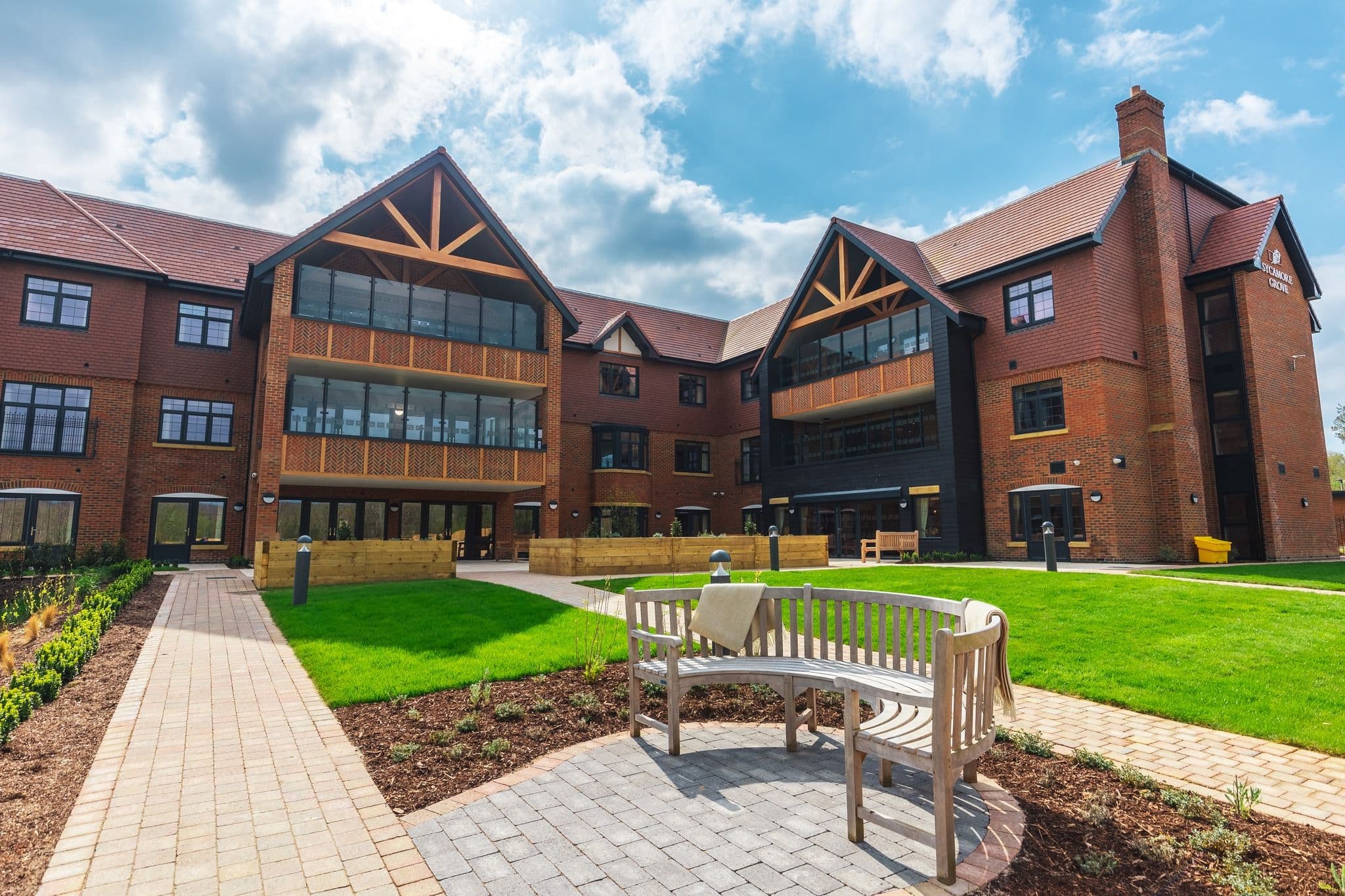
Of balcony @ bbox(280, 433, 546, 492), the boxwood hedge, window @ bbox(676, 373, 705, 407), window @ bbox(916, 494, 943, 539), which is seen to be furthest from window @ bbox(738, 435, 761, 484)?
the boxwood hedge

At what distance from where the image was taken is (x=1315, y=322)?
1014 inches

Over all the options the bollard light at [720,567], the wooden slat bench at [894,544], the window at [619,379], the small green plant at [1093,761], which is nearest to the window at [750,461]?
the window at [619,379]

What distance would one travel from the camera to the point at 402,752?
4.54 metres

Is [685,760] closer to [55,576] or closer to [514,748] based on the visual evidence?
[514,748]

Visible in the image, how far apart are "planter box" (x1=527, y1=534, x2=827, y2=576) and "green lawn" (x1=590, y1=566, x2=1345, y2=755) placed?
6643mm

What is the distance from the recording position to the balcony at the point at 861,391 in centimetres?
2234

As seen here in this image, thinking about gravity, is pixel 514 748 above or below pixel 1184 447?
below

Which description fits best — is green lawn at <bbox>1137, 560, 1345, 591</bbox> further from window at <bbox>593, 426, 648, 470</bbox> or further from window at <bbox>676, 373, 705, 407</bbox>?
window at <bbox>676, 373, 705, 407</bbox>

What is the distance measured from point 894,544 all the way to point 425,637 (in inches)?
656

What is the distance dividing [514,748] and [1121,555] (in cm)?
1863

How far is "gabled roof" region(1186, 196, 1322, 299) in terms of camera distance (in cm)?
2195

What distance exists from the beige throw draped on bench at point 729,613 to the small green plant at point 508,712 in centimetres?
143

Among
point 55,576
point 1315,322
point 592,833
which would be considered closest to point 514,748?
point 592,833

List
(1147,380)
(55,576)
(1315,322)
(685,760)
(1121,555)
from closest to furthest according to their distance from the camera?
(685,760) → (55,576) → (1121,555) → (1147,380) → (1315,322)
